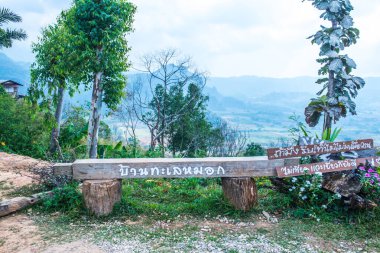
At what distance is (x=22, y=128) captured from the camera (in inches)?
518

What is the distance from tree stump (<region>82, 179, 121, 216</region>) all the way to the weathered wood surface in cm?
103

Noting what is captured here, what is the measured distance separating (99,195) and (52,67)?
25.0ft

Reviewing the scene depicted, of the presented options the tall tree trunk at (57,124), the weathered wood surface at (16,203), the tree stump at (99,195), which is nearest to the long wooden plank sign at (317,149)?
the tree stump at (99,195)

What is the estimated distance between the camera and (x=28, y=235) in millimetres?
4539

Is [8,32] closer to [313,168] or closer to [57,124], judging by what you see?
[57,124]

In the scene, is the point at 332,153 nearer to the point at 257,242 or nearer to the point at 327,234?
the point at 327,234

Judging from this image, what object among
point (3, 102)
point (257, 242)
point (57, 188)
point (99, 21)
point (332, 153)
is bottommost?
point (257, 242)

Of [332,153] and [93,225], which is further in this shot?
[332,153]

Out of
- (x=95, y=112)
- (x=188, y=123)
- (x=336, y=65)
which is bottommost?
(x=95, y=112)

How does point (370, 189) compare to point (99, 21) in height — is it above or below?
below

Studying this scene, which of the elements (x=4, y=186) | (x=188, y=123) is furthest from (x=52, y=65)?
(x=188, y=123)

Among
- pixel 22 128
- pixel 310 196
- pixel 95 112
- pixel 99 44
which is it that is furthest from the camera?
pixel 22 128

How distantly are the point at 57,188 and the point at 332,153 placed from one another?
4.56m

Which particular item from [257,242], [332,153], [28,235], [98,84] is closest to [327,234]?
[257,242]
